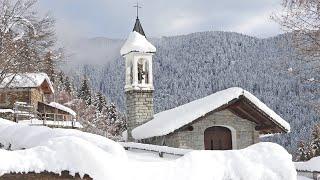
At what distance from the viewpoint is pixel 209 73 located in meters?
144

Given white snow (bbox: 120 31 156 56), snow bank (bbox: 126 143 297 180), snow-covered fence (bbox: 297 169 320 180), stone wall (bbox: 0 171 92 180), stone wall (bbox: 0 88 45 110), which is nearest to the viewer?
stone wall (bbox: 0 171 92 180)

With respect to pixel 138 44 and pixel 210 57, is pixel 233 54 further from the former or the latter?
pixel 138 44

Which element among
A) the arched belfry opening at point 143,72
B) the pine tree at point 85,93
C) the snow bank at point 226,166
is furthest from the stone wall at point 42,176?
the pine tree at point 85,93

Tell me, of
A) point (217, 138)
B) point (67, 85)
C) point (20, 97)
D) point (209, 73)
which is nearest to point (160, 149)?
point (217, 138)

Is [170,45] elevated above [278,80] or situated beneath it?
elevated above

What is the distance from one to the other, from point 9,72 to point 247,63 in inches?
4934

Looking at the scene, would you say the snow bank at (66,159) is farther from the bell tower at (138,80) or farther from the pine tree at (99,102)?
the pine tree at (99,102)

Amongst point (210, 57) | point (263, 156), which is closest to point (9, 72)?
point (263, 156)

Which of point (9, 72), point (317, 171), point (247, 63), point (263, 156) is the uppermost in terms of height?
point (247, 63)

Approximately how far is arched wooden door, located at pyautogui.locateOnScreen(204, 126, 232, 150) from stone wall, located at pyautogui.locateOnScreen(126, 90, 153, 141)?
3.81m

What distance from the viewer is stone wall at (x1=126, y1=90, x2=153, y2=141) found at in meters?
25.4

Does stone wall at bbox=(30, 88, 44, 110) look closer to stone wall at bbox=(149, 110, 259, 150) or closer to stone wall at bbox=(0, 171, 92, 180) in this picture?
stone wall at bbox=(149, 110, 259, 150)

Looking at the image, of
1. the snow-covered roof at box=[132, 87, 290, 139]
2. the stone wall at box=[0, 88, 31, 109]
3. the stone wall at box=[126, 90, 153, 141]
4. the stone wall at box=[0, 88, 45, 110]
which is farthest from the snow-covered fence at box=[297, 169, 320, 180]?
the stone wall at box=[0, 88, 31, 109]

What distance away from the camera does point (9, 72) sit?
25312 mm
